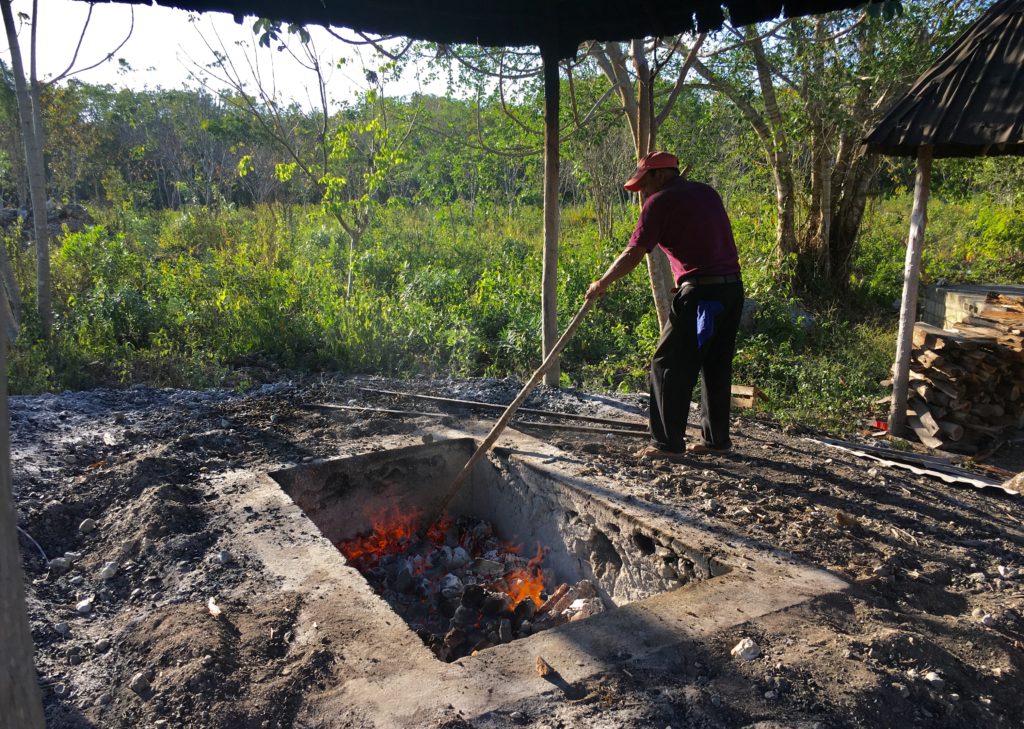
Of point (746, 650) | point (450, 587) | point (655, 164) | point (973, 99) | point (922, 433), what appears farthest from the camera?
point (922, 433)

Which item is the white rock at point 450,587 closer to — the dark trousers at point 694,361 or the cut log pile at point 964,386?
the dark trousers at point 694,361

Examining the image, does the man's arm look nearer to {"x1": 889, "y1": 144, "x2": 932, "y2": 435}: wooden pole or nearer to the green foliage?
{"x1": 889, "y1": 144, "x2": 932, "y2": 435}: wooden pole

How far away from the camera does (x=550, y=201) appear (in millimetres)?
5504

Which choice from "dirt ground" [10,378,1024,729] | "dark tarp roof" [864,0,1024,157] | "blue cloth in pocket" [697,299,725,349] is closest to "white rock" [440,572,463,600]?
"dirt ground" [10,378,1024,729]

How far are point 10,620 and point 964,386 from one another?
6.60m

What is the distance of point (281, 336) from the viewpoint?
7.18m

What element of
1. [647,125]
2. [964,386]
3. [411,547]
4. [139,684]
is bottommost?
[411,547]

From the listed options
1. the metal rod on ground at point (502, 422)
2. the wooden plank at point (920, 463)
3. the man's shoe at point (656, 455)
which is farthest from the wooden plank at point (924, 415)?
the metal rod on ground at point (502, 422)

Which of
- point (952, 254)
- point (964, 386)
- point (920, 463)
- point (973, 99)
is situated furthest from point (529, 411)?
point (952, 254)

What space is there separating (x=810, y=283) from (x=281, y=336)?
7742mm

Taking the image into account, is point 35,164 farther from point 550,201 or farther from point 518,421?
point 518,421

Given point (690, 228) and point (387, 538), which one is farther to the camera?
point (387, 538)

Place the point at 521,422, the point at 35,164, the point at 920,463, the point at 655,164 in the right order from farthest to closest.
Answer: the point at 35,164
the point at 521,422
the point at 920,463
the point at 655,164

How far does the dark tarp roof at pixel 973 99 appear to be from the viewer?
4609 mm
